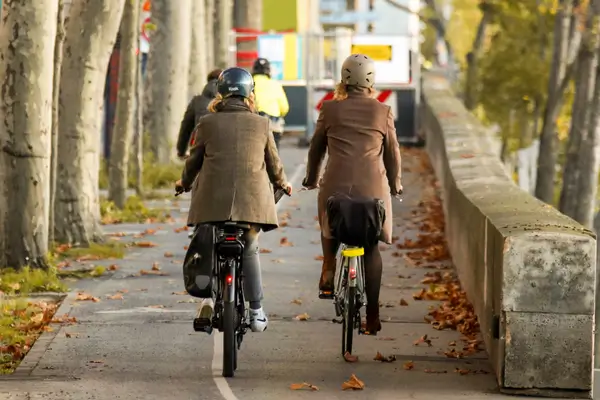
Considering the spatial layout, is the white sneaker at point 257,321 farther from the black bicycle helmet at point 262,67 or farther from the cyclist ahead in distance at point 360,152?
the black bicycle helmet at point 262,67

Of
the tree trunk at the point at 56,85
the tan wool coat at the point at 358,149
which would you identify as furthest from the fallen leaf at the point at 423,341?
the tree trunk at the point at 56,85

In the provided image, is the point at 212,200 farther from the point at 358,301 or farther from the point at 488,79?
the point at 488,79

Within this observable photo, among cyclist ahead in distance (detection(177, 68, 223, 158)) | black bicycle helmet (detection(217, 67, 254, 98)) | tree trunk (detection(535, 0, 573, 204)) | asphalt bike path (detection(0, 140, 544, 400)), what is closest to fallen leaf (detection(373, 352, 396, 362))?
asphalt bike path (detection(0, 140, 544, 400))

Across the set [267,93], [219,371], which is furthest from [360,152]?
[267,93]

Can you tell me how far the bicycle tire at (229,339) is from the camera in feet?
34.9

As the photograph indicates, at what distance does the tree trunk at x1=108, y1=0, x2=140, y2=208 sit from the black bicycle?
10.9 m

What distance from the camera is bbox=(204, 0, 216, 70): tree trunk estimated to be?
33.5m

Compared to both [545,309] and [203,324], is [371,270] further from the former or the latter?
→ [545,309]

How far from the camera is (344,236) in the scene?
37.6ft

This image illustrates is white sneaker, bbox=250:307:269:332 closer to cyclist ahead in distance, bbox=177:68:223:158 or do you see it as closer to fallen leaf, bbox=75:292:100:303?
fallen leaf, bbox=75:292:100:303

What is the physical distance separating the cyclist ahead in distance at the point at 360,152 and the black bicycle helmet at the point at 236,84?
0.86 meters

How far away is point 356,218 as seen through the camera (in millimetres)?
11445

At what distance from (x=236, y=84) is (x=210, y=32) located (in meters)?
23.3

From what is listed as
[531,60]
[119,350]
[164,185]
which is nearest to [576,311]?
[119,350]
